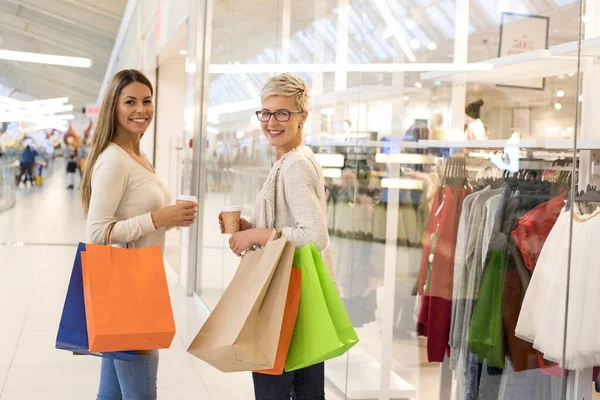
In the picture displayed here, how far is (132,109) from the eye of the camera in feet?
8.00

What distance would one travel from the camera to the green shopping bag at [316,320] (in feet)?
6.49

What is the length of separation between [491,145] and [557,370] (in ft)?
2.38

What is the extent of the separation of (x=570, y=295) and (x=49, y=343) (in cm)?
387

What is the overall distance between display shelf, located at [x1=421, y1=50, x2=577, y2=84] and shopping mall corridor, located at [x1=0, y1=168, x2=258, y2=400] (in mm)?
2389

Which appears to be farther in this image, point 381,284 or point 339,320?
point 381,284

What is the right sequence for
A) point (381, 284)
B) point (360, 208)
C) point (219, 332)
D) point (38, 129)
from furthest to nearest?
point (38, 129), point (360, 208), point (381, 284), point (219, 332)

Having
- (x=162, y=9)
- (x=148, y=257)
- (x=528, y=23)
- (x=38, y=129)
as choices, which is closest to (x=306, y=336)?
(x=148, y=257)

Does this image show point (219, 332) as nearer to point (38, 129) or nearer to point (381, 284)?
point (381, 284)

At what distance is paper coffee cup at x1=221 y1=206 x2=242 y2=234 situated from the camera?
2.18 metres

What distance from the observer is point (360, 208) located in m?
3.88

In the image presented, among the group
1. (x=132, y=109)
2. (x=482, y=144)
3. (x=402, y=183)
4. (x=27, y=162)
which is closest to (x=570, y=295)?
(x=482, y=144)

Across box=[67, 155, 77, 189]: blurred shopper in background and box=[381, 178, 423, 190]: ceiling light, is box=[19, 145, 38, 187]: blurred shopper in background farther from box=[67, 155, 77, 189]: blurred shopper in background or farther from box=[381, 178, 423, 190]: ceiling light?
box=[381, 178, 423, 190]: ceiling light

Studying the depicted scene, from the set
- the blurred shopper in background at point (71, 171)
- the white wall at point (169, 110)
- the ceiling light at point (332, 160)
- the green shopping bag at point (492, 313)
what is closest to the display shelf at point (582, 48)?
the green shopping bag at point (492, 313)

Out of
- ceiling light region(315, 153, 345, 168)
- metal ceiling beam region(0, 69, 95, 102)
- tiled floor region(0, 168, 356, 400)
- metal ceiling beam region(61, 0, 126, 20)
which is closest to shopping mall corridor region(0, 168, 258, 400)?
tiled floor region(0, 168, 356, 400)
